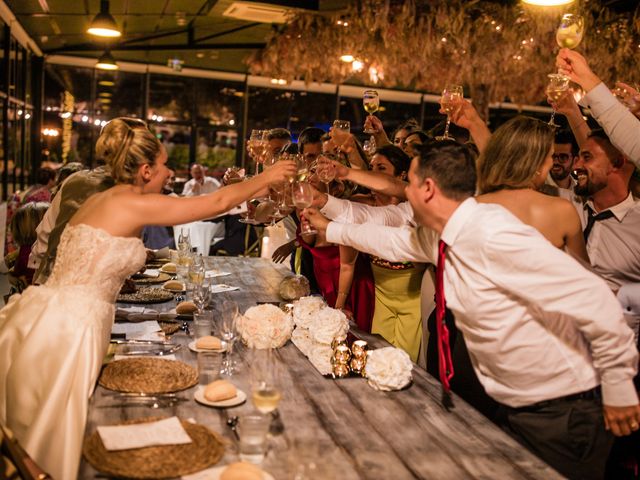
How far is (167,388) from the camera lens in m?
2.09

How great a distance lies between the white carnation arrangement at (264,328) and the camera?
257 centimetres

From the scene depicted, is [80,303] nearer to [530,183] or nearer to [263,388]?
[263,388]

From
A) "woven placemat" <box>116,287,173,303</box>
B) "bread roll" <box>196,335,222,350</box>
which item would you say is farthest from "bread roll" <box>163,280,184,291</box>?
"bread roll" <box>196,335,222,350</box>

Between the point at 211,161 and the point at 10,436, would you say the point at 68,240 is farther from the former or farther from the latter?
the point at 211,161

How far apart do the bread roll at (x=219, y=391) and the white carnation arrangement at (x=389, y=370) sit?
0.50 metres

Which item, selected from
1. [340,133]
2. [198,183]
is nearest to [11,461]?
[340,133]

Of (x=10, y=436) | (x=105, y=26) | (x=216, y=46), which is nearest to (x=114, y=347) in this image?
(x=10, y=436)

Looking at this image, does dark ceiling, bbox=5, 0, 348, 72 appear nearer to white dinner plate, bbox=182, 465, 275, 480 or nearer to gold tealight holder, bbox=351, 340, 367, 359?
gold tealight holder, bbox=351, 340, 367, 359

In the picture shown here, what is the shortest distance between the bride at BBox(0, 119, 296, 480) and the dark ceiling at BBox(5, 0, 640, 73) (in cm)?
535

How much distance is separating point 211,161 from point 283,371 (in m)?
12.6

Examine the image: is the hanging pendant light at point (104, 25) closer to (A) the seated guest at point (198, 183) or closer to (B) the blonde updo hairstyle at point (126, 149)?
(A) the seated guest at point (198, 183)

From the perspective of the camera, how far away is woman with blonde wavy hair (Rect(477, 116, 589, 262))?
2432 millimetres

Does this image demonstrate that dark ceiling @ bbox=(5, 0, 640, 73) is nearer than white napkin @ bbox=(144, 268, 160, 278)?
No

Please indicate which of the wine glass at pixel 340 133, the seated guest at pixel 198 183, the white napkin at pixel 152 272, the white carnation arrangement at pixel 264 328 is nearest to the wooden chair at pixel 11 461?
the white carnation arrangement at pixel 264 328
